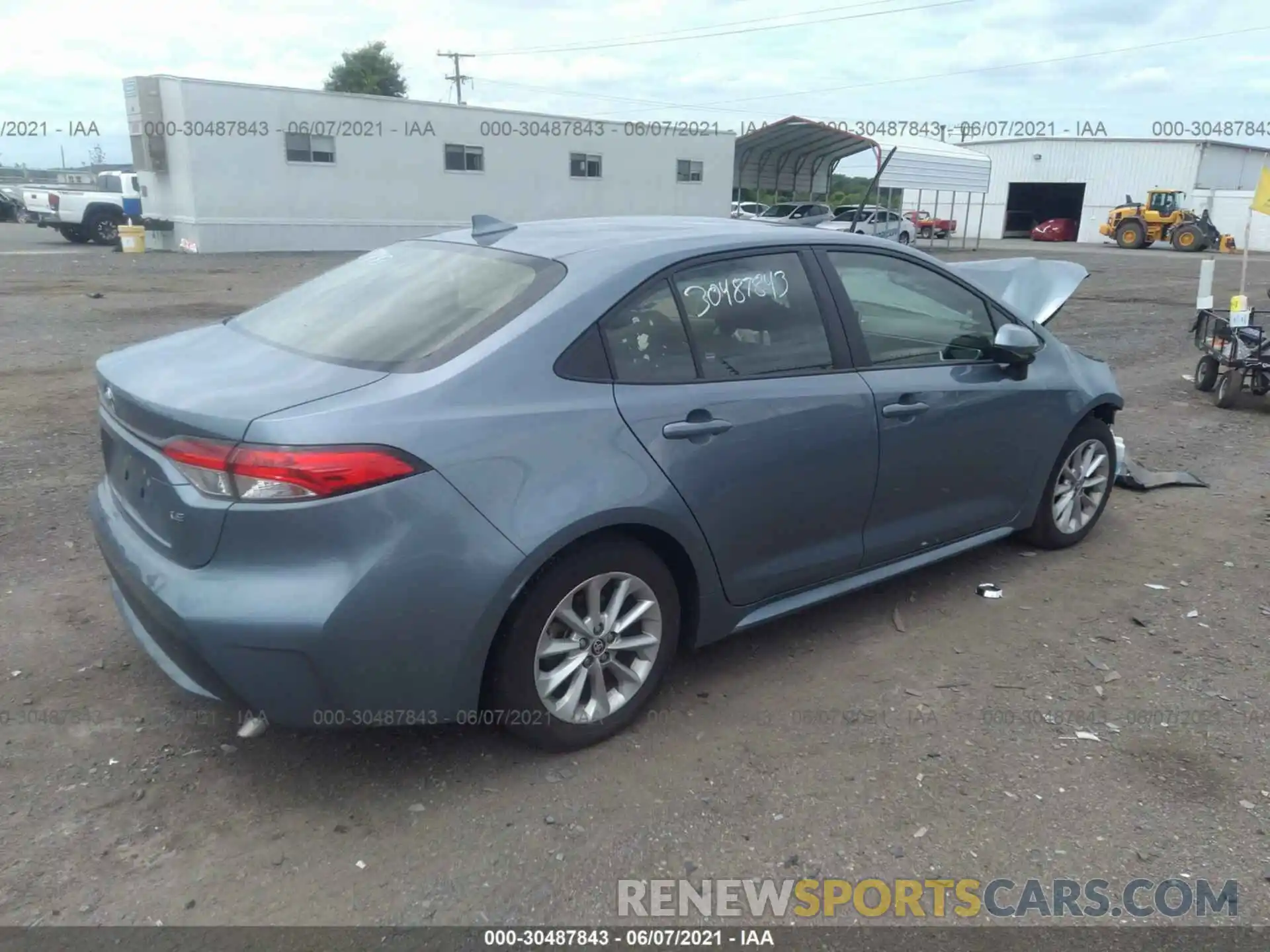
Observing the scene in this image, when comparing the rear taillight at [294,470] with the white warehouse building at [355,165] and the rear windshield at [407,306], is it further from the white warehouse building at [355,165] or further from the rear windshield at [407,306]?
the white warehouse building at [355,165]

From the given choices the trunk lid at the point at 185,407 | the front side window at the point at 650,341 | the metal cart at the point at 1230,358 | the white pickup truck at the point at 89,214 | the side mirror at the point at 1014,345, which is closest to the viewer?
the trunk lid at the point at 185,407

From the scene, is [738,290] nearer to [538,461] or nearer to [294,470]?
[538,461]

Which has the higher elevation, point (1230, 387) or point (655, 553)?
point (655, 553)

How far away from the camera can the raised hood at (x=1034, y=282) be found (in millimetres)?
6043

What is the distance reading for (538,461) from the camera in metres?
2.78

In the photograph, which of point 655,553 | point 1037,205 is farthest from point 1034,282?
point 1037,205

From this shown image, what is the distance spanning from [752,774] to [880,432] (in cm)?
138

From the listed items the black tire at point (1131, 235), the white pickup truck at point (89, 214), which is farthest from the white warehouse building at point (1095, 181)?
the white pickup truck at point (89, 214)

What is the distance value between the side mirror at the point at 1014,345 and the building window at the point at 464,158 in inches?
951

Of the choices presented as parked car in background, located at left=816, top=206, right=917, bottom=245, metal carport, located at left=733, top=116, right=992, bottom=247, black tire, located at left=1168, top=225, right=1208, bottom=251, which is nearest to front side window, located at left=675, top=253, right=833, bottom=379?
parked car in background, located at left=816, top=206, right=917, bottom=245

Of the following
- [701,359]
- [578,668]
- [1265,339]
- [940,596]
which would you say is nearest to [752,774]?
[578,668]

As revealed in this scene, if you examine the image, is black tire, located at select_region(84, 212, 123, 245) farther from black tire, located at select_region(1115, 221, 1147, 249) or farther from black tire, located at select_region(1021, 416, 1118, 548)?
black tire, located at select_region(1115, 221, 1147, 249)

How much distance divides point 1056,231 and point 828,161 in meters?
14.7

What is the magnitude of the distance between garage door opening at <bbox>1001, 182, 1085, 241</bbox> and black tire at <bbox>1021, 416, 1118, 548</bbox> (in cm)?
4895
